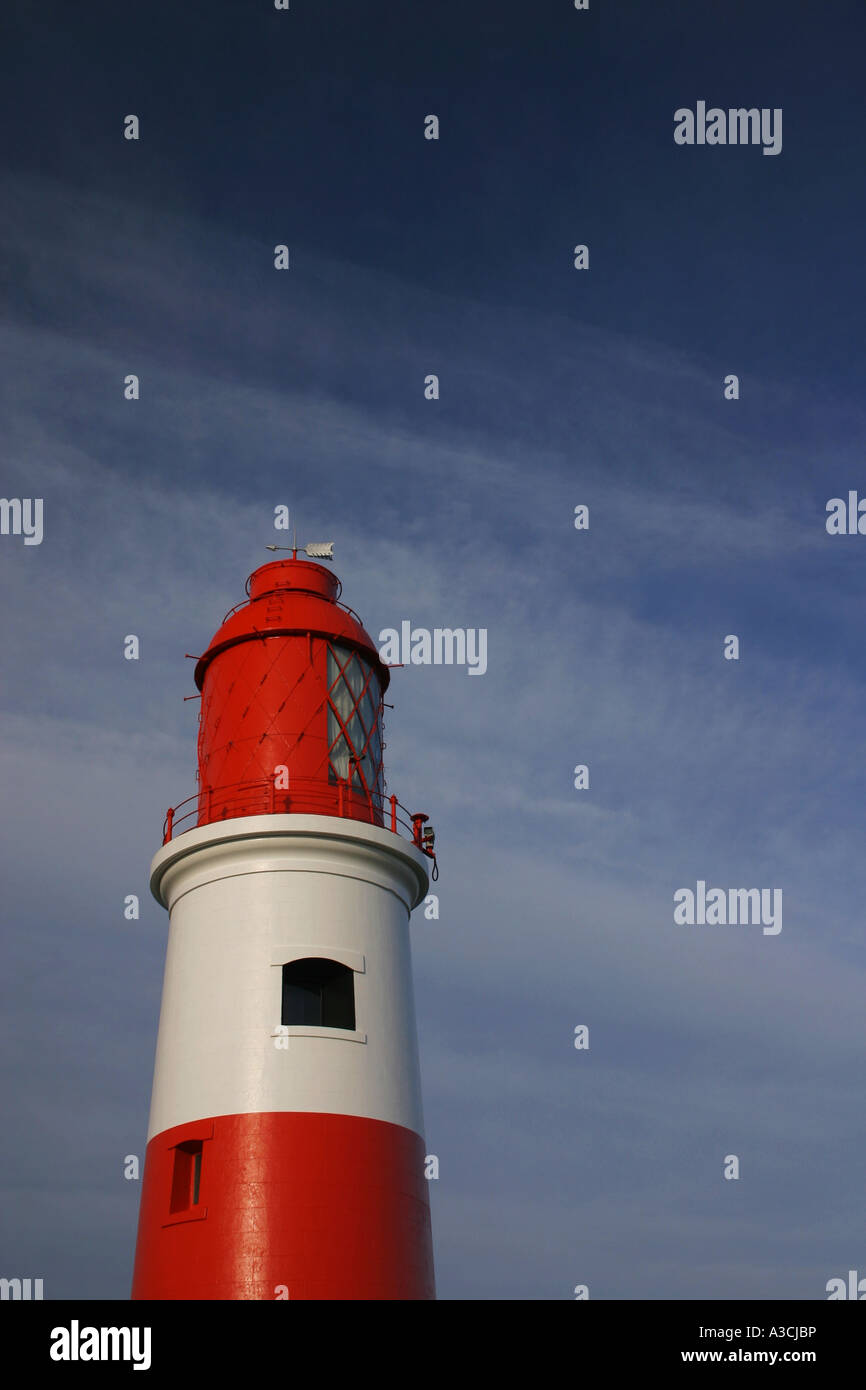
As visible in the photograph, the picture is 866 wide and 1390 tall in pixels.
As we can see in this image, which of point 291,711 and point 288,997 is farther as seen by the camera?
point 291,711

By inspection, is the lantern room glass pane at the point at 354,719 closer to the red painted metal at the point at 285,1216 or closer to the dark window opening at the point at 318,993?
the dark window opening at the point at 318,993

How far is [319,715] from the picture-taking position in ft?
A: 72.9

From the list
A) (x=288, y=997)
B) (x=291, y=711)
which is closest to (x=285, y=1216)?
(x=288, y=997)

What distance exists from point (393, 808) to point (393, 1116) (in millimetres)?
5171

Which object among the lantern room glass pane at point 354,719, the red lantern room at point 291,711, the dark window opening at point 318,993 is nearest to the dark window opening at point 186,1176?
the dark window opening at point 318,993

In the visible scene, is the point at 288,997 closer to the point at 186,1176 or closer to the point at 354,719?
the point at 186,1176

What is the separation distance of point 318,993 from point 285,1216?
3.57 metres

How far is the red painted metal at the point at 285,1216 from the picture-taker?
60.0 ft

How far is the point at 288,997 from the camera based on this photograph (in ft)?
67.7

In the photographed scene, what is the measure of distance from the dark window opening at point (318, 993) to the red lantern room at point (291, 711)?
96.7 inches

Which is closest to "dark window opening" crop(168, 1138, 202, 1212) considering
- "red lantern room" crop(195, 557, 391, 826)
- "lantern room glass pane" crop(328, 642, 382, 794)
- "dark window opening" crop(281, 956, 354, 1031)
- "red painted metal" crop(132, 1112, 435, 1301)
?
"red painted metal" crop(132, 1112, 435, 1301)

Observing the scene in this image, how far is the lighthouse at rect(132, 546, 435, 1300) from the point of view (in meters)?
18.7
